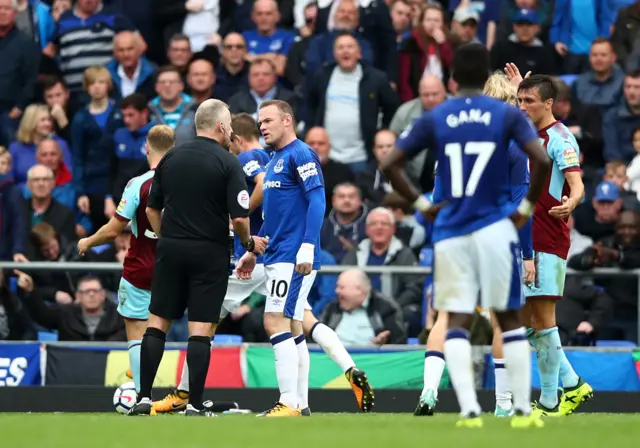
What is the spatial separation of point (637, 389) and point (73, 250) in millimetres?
6522

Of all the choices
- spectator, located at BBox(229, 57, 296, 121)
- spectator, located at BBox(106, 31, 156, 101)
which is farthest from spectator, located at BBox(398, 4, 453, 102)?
spectator, located at BBox(106, 31, 156, 101)

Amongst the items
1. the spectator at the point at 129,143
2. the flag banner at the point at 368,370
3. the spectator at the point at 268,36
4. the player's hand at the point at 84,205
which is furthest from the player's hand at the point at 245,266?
the spectator at the point at 268,36

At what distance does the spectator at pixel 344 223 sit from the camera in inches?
671

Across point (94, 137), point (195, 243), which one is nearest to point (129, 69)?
point (94, 137)

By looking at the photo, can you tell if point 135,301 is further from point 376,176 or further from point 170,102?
point 170,102

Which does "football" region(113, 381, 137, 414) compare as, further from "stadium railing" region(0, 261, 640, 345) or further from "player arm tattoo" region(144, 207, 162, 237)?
"stadium railing" region(0, 261, 640, 345)

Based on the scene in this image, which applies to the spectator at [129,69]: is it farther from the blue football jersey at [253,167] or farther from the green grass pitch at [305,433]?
the green grass pitch at [305,433]

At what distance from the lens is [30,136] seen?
19.2 m

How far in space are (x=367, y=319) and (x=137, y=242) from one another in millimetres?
3727

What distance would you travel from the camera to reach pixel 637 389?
50.3 ft

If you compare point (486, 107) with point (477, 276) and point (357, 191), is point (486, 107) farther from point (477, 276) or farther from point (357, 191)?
point (357, 191)

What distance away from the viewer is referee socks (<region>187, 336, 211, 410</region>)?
1136cm

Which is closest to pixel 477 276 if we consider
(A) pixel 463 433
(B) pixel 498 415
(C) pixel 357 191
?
(A) pixel 463 433

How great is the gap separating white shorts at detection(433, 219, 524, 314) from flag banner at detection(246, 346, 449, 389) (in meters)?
6.06
